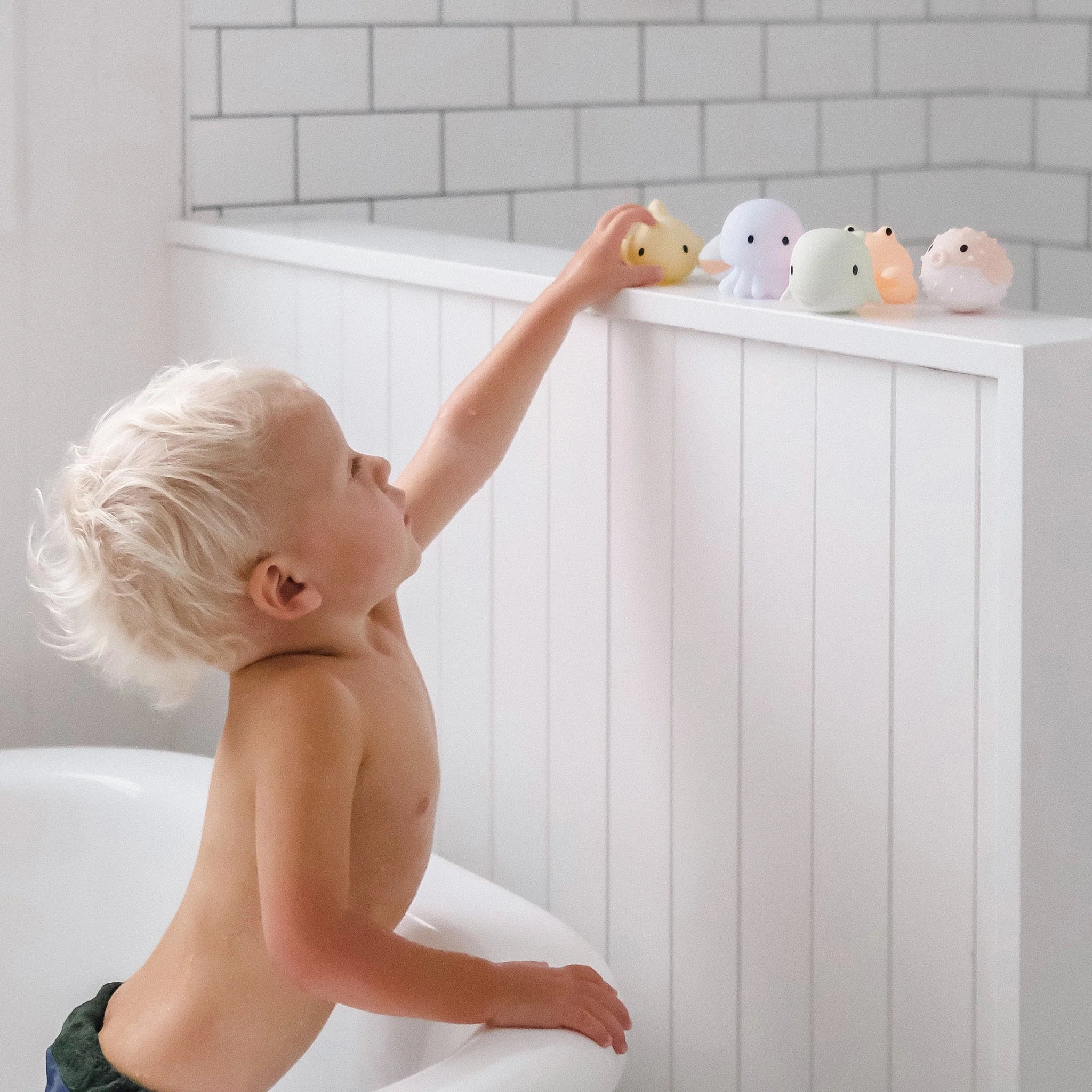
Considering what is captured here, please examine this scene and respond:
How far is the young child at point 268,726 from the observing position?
3.43 ft

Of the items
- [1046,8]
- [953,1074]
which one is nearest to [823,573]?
[953,1074]

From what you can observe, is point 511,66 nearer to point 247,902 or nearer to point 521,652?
point 521,652

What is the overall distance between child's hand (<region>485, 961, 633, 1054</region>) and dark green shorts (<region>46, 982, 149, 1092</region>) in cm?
27

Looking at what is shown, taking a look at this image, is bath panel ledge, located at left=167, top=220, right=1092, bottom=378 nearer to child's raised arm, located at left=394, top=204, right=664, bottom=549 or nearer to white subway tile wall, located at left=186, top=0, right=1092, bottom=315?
child's raised arm, located at left=394, top=204, right=664, bottom=549

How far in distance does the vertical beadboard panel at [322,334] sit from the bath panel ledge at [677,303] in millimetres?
21

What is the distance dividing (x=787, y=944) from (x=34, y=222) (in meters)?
1.16

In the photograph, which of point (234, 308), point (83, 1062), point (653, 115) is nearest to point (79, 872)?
point (83, 1062)

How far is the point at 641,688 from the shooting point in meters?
1.36

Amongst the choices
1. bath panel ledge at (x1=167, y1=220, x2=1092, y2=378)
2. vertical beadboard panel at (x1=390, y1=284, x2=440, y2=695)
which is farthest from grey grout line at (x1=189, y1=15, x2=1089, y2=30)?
vertical beadboard panel at (x1=390, y1=284, x2=440, y2=695)

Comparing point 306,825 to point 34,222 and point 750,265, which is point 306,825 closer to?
point 750,265

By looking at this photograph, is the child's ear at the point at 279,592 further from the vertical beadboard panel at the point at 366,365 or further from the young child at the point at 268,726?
the vertical beadboard panel at the point at 366,365

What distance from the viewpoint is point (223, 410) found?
105 centimetres

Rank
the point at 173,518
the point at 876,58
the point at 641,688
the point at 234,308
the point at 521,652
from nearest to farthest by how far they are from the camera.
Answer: the point at 173,518 < the point at 641,688 < the point at 521,652 < the point at 234,308 < the point at 876,58

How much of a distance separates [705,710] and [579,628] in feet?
0.54
